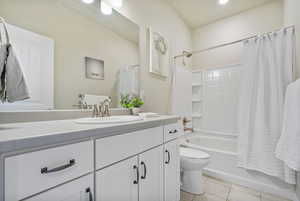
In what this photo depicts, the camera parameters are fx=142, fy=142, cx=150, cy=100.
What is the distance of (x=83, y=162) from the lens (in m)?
0.60

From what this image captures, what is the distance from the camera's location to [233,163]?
1.87 metres

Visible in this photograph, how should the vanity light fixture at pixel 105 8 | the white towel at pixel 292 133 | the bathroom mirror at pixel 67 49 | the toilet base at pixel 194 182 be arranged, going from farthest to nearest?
1. the toilet base at pixel 194 182
2. the vanity light fixture at pixel 105 8
3. the white towel at pixel 292 133
4. the bathroom mirror at pixel 67 49

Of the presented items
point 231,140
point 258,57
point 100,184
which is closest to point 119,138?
point 100,184

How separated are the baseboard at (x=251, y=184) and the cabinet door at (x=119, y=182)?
1.54 meters

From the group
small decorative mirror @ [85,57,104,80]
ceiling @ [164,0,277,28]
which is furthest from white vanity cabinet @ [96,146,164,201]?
ceiling @ [164,0,277,28]

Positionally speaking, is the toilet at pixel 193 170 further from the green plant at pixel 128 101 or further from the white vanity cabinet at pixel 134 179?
the green plant at pixel 128 101

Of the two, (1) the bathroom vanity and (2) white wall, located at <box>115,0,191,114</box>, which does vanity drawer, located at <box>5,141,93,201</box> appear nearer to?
(1) the bathroom vanity

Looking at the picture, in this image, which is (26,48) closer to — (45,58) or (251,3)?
(45,58)

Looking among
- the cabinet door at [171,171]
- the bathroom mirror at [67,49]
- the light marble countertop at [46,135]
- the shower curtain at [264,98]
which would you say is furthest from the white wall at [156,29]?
the light marble countertop at [46,135]

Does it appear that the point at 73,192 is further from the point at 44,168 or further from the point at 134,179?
the point at 134,179

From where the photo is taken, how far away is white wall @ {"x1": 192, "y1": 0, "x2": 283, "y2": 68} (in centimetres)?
229

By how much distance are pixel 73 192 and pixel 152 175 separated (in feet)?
1.85

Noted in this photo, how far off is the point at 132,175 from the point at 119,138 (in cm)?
26

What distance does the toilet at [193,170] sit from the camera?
157cm
